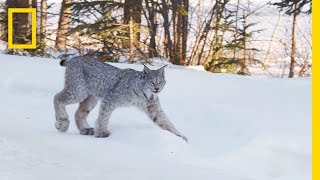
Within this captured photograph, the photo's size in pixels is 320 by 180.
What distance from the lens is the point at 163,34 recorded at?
42.5 feet

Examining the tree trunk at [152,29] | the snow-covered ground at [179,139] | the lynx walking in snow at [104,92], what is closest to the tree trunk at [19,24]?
the tree trunk at [152,29]

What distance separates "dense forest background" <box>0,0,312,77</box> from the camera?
10.9 m

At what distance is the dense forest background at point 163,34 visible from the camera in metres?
10.9

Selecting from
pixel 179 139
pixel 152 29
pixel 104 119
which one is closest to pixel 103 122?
pixel 104 119

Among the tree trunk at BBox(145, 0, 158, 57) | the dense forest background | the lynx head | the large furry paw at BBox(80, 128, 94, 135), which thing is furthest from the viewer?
the tree trunk at BBox(145, 0, 158, 57)

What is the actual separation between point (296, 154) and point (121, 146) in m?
1.61

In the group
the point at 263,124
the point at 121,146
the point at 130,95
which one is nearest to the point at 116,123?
the point at 130,95

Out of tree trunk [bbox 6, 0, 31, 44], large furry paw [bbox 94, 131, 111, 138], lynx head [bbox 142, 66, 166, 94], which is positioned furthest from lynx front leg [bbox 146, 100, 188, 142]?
tree trunk [bbox 6, 0, 31, 44]

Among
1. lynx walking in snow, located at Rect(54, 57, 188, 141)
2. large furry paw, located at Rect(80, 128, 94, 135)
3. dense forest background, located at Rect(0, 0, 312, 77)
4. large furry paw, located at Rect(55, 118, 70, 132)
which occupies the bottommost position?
large furry paw, located at Rect(80, 128, 94, 135)

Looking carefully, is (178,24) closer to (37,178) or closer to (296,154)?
(296,154)

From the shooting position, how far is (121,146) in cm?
528

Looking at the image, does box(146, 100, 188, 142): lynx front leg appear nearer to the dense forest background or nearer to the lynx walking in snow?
the lynx walking in snow

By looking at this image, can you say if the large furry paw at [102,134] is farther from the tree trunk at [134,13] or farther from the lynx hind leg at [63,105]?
the tree trunk at [134,13]

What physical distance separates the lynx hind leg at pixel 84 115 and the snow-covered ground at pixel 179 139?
0.11 m
